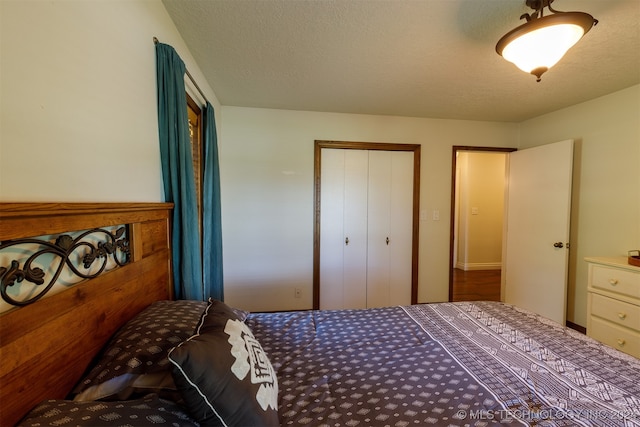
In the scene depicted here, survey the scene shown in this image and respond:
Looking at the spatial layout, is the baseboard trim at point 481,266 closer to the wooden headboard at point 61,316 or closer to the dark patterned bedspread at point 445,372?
the dark patterned bedspread at point 445,372

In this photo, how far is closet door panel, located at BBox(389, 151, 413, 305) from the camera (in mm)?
3066

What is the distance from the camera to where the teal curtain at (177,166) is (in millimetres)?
1347

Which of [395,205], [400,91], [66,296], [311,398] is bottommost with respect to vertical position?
[311,398]

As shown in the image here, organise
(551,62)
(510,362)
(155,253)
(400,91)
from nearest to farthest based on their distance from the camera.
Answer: (510,362)
(155,253)
(551,62)
(400,91)

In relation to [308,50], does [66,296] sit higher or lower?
lower

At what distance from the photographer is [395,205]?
3.07 meters

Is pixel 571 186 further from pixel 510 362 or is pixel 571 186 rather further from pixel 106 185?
pixel 106 185

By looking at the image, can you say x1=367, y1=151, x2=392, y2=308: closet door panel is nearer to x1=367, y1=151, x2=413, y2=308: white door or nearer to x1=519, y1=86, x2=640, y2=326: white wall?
x1=367, y1=151, x2=413, y2=308: white door

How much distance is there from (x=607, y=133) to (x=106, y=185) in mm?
3857

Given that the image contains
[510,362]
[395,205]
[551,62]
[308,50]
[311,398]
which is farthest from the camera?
[395,205]

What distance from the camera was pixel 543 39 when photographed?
4.13ft

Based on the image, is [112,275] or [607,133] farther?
[607,133]

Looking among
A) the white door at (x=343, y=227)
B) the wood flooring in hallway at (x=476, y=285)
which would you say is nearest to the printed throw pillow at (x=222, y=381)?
the white door at (x=343, y=227)

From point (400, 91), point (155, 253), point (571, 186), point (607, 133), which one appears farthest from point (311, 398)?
point (607, 133)
